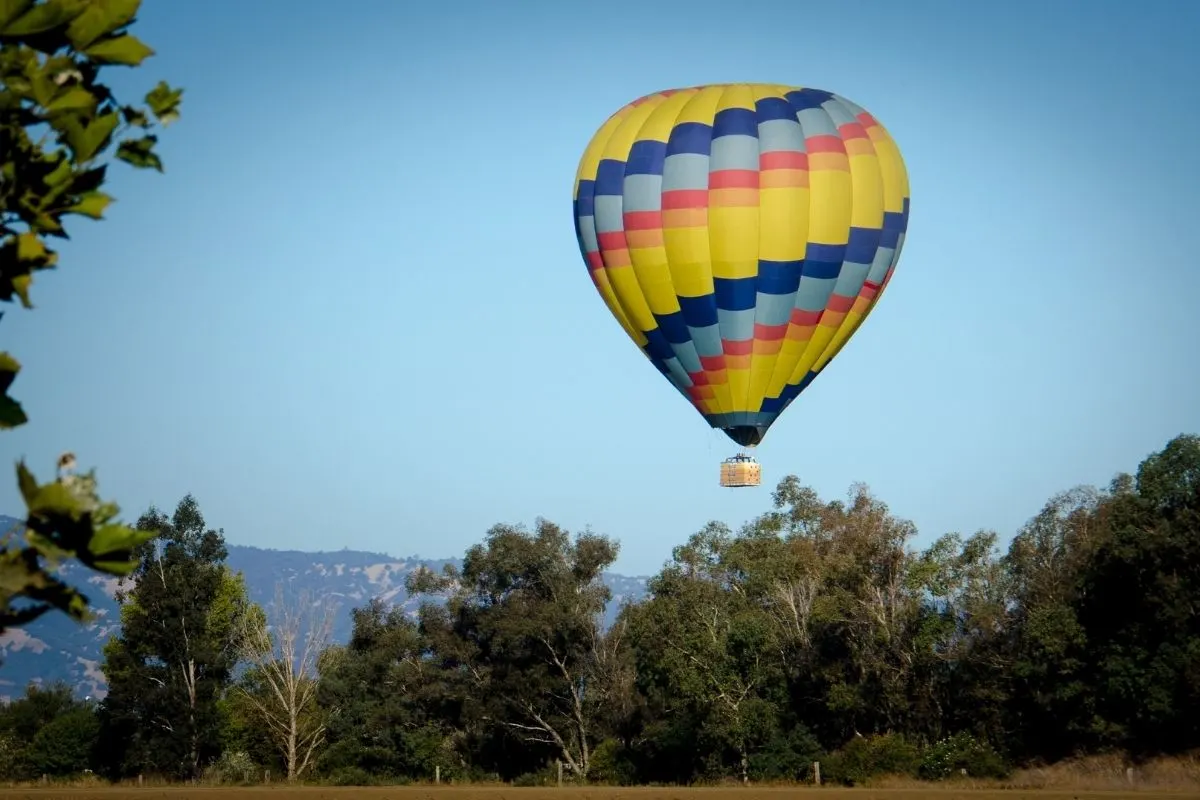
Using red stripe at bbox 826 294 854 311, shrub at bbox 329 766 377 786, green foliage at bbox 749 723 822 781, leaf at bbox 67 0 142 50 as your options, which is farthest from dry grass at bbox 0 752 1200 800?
leaf at bbox 67 0 142 50

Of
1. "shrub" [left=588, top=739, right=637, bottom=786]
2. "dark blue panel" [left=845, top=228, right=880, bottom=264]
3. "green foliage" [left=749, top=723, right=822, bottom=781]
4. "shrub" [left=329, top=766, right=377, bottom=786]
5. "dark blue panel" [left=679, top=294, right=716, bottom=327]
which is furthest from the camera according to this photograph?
"shrub" [left=329, top=766, right=377, bottom=786]

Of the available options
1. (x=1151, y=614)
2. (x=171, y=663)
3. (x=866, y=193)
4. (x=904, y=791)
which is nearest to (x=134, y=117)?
(x=866, y=193)

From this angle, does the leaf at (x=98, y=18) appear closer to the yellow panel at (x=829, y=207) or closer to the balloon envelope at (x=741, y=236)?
the balloon envelope at (x=741, y=236)

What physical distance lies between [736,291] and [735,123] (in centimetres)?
430

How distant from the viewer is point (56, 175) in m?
6.76

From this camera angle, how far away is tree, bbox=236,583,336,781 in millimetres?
67625

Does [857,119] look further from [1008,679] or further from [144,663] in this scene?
[144,663]

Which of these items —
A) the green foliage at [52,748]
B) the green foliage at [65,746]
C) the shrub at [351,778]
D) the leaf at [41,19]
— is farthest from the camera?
the green foliage at [65,746]

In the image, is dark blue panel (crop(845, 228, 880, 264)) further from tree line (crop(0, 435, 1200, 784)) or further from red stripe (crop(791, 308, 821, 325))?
tree line (crop(0, 435, 1200, 784))

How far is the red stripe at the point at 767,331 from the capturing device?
128 ft

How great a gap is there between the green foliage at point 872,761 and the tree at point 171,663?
29.8 m

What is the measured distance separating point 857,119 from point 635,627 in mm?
30452

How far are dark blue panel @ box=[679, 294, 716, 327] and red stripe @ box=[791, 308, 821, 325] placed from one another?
1973mm

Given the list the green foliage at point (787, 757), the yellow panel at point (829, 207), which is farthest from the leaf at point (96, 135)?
the green foliage at point (787, 757)
